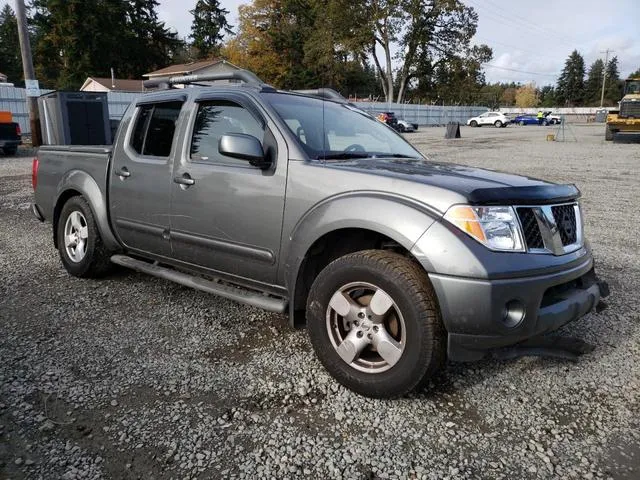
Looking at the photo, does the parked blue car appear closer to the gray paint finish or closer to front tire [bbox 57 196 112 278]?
the gray paint finish

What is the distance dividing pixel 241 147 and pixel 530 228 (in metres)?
1.75

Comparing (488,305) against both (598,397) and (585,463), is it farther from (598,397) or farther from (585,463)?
(598,397)

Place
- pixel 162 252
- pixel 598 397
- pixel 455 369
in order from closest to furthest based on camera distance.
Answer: pixel 598 397 → pixel 455 369 → pixel 162 252

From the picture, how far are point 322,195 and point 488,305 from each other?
115 cm

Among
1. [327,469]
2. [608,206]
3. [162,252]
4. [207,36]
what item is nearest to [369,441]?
[327,469]

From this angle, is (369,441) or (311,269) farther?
(311,269)

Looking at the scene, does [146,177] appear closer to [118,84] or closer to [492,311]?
[492,311]

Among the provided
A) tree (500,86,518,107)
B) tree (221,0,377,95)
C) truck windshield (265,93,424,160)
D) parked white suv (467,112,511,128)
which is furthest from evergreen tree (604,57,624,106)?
truck windshield (265,93,424,160)

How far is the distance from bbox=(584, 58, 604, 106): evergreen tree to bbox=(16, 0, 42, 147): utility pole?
116 m

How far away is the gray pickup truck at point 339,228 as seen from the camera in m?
2.62

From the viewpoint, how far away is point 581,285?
3.06 metres

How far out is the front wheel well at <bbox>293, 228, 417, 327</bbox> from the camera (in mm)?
3119

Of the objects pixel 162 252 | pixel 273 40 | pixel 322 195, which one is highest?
pixel 273 40

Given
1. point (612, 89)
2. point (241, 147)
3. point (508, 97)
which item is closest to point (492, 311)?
point (241, 147)
